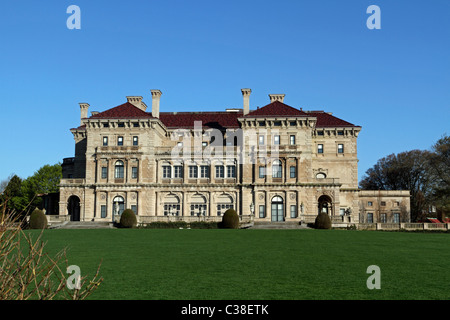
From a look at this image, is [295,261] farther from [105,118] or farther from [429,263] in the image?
[105,118]

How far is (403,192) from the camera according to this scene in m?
68.8

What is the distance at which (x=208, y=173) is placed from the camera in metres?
62.3

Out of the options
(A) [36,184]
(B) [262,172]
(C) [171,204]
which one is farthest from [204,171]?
(A) [36,184]

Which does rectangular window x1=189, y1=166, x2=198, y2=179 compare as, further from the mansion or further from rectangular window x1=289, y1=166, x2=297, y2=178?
rectangular window x1=289, y1=166, x2=297, y2=178

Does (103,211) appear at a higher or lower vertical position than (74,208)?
lower

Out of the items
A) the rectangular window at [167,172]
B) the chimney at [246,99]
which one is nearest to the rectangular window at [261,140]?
the chimney at [246,99]

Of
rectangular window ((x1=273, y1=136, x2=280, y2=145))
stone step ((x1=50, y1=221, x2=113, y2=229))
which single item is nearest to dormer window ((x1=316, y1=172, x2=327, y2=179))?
rectangular window ((x1=273, y1=136, x2=280, y2=145))

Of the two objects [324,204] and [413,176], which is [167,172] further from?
[413,176]

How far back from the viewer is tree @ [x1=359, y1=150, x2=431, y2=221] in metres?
79.1

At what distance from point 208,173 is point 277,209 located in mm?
9736

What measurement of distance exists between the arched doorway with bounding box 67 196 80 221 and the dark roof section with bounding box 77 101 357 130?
11245 mm
